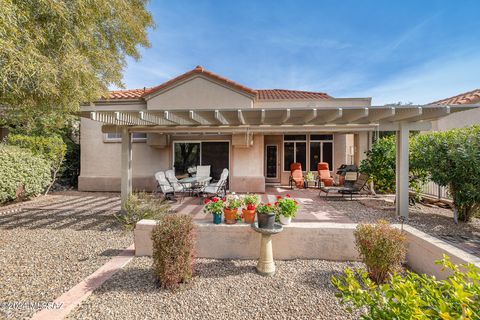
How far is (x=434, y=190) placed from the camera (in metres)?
8.98

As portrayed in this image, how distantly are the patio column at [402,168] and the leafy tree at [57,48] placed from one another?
8927mm

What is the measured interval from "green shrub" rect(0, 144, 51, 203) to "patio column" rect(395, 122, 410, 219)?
558 inches

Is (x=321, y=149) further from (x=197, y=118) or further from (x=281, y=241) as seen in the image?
(x=281, y=241)

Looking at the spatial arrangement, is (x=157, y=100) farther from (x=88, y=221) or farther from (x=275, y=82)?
(x=275, y=82)

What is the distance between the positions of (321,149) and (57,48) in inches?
524

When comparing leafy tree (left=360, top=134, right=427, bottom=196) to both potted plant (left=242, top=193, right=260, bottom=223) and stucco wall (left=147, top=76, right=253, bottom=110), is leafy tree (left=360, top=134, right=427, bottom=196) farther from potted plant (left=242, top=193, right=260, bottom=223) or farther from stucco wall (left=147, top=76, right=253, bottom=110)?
potted plant (left=242, top=193, right=260, bottom=223)

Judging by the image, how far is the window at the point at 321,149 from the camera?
45.4 feet

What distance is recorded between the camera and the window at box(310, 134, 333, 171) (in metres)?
13.9

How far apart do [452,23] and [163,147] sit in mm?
14452

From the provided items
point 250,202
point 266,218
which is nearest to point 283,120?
point 250,202

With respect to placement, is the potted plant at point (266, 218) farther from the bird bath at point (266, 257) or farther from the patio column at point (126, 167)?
the patio column at point (126, 167)

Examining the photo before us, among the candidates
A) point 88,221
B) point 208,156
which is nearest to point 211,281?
point 88,221

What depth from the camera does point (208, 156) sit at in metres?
12.3

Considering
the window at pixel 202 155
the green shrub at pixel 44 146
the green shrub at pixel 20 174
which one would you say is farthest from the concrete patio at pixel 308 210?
the green shrub at pixel 44 146
